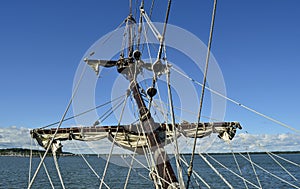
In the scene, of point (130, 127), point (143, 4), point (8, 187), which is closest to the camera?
point (143, 4)

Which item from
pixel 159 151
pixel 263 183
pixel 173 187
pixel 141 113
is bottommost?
pixel 263 183

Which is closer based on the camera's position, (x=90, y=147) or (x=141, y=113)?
(x=141, y=113)

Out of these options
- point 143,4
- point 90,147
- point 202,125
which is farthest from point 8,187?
point 143,4

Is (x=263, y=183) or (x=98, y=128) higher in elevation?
(x=98, y=128)

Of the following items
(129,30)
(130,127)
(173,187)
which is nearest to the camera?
(173,187)

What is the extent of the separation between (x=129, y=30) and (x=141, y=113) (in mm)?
4841

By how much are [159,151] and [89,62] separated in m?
5.81

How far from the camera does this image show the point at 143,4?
10023 mm

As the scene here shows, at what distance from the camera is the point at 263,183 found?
32.5 metres

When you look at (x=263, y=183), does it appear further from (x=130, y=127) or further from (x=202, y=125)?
(x=130, y=127)

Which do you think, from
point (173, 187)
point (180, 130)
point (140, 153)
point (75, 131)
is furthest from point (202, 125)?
point (173, 187)

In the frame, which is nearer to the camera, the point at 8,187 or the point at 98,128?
the point at 98,128

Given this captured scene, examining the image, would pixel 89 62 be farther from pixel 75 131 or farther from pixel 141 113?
pixel 141 113

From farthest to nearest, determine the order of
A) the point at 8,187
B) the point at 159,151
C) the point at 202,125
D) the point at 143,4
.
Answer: the point at 8,187 → the point at 202,125 → the point at 143,4 → the point at 159,151
